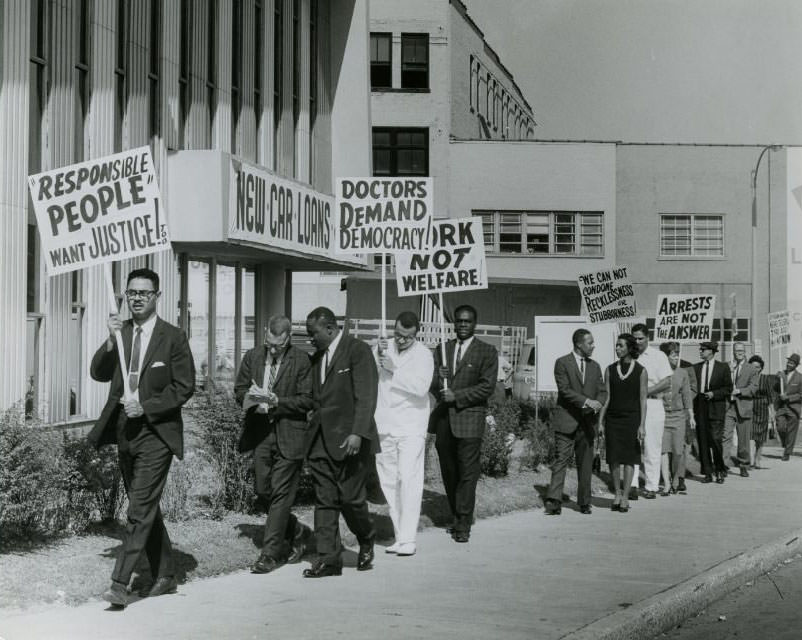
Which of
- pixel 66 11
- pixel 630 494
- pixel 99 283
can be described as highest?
pixel 66 11

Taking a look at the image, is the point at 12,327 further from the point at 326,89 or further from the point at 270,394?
the point at 326,89

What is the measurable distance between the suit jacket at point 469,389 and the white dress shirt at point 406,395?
827 millimetres

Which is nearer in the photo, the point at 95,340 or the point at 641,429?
the point at 641,429

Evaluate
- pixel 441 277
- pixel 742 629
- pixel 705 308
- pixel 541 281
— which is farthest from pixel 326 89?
pixel 742 629

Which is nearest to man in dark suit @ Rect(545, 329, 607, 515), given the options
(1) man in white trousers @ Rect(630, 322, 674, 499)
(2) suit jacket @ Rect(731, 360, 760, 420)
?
(1) man in white trousers @ Rect(630, 322, 674, 499)

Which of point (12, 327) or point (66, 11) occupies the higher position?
point (66, 11)

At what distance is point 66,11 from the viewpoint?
17.0 metres

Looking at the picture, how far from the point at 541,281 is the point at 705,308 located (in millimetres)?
24184

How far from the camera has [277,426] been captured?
31.9ft

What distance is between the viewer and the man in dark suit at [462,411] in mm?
11477

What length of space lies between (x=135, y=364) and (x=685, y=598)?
409 centimetres

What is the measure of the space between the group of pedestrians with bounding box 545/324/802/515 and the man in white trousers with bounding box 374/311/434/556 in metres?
3.20

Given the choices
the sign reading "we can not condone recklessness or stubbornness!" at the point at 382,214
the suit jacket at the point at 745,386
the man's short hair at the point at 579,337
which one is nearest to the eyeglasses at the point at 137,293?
the sign reading "we can not condone recklessness or stubbornness!" at the point at 382,214

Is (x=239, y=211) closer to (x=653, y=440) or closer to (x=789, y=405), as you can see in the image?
(x=653, y=440)
